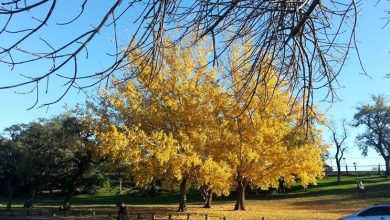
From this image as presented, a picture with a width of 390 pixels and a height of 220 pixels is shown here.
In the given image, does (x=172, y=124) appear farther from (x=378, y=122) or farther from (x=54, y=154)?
(x=378, y=122)

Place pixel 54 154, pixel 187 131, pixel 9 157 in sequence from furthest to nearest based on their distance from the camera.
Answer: pixel 9 157 < pixel 54 154 < pixel 187 131

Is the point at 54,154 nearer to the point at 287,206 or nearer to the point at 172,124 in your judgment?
the point at 172,124

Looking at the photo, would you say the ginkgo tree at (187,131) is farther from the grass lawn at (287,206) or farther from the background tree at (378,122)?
the background tree at (378,122)

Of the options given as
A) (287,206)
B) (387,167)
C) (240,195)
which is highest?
(387,167)

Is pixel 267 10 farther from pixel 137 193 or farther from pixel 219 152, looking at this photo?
pixel 137 193

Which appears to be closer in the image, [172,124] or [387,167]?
[172,124]

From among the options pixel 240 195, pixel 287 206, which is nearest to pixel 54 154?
pixel 240 195

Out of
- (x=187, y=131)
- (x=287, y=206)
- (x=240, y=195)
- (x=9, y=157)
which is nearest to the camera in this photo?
(x=187, y=131)

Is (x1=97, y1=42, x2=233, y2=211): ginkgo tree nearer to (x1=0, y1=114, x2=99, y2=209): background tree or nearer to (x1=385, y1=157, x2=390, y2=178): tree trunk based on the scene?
(x1=0, y1=114, x2=99, y2=209): background tree

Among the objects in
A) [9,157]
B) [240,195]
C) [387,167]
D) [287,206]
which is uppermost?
[9,157]

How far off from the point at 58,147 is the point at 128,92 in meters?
19.7

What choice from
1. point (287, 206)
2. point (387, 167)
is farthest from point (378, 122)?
point (287, 206)

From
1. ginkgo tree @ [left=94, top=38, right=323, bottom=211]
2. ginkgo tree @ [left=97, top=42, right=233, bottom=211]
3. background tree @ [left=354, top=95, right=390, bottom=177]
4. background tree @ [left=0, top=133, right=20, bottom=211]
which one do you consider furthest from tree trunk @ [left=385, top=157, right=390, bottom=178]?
background tree @ [left=0, top=133, right=20, bottom=211]

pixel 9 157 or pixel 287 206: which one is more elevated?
pixel 9 157
